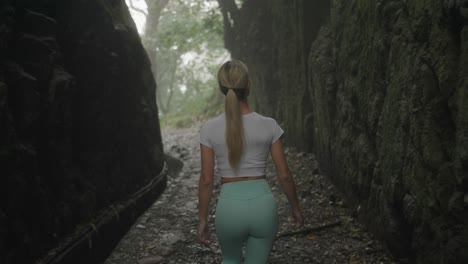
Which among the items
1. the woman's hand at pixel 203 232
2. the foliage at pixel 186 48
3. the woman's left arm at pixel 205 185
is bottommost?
the woman's hand at pixel 203 232

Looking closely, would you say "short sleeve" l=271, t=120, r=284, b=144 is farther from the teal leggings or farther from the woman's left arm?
the woman's left arm

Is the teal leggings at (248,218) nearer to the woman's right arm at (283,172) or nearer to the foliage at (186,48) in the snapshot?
the woman's right arm at (283,172)

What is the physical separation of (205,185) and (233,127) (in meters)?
0.53

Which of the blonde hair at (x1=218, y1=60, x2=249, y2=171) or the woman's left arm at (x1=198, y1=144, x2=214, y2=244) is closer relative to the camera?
the blonde hair at (x1=218, y1=60, x2=249, y2=171)

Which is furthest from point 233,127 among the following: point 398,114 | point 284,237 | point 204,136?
point 284,237

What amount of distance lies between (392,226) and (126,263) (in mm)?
3375

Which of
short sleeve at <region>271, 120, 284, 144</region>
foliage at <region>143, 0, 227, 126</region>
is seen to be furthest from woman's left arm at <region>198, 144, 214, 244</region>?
foliage at <region>143, 0, 227, 126</region>

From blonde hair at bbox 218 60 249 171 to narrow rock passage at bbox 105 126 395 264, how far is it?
10.1 ft

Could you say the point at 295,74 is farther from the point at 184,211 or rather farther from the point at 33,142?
the point at 33,142

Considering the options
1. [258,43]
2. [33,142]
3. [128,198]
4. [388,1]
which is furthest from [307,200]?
[258,43]

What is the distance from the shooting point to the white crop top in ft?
9.89

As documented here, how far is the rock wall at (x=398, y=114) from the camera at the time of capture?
143 inches

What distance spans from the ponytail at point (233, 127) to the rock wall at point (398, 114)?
1.73 m

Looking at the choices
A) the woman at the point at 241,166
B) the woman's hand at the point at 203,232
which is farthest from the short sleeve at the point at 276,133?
the woman's hand at the point at 203,232
